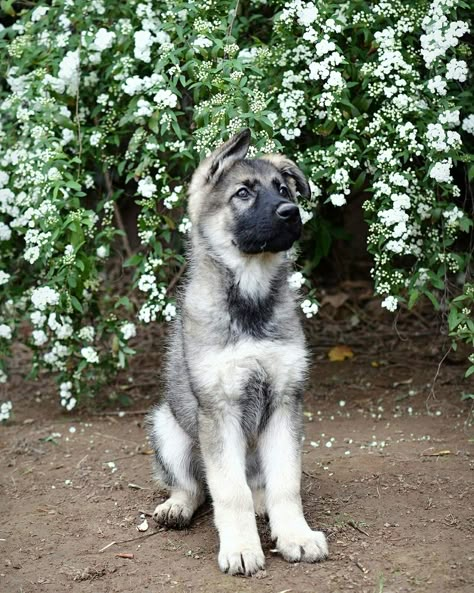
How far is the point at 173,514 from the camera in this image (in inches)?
183

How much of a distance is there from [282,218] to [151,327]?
4.24 meters

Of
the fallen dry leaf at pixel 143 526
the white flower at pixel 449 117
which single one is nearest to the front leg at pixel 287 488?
the fallen dry leaf at pixel 143 526

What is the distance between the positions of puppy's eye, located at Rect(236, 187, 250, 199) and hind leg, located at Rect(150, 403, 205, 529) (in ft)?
4.08

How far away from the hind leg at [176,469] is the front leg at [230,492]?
56 cm

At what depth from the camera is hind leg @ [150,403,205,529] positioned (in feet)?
15.4

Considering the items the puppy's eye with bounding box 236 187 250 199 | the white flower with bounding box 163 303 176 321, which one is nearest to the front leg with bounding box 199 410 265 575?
the puppy's eye with bounding box 236 187 250 199

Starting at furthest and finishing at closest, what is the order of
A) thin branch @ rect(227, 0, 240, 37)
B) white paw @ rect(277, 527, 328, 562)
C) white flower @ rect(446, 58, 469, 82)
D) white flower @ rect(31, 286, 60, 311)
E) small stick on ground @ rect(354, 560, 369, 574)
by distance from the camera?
1. white flower @ rect(31, 286, 60, 311)
2. thin branch @ rect(227, 0, 240, 37)
3. white flower @ rect(446, 58, 469, 82)
4. white paw @ rect(277, 527, 328, 562)
5. small stick on ground @ rect(354, 560, 369, 574)

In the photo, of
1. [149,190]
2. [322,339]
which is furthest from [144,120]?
[322,339]

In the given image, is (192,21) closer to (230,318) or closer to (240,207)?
(240,207)

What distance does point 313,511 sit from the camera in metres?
4.66

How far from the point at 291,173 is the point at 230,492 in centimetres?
166

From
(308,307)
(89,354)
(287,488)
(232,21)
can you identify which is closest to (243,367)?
(287,488)

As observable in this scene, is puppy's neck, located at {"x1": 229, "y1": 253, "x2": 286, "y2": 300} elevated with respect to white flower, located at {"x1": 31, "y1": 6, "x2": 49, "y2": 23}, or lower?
lower

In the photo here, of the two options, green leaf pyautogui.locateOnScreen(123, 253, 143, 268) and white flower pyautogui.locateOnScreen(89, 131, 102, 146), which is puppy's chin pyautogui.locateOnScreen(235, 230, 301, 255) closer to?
green leaf pyautogui.locateOnScreen(123, 253, 143, 268)
